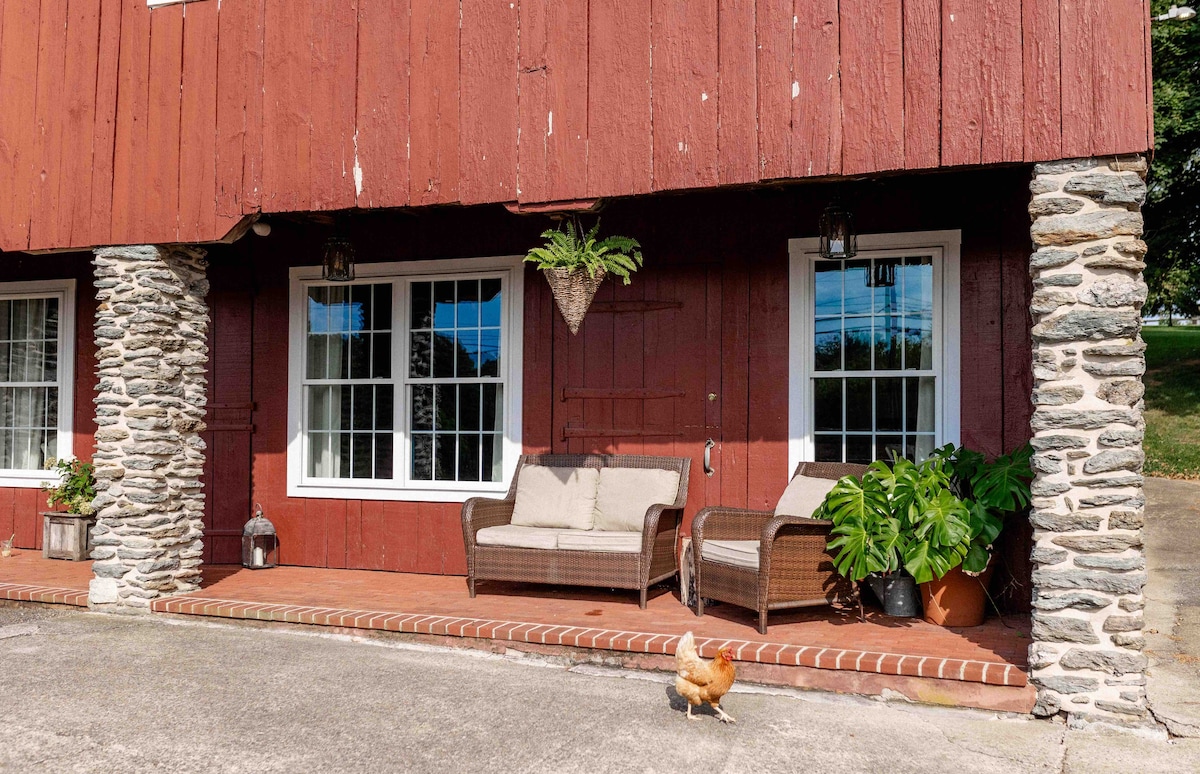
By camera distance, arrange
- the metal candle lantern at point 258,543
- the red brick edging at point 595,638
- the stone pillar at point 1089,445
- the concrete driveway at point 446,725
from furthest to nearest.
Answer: the metal candle lantern at point 258,543, the red brick edging at point 595,638, the stone pillar at point 1089,445, the concrete driveway at point 446,725

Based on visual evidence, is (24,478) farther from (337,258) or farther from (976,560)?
(976,560)

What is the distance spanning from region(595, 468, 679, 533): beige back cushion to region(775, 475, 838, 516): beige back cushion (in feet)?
2.39

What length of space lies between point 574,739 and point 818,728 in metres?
1.01

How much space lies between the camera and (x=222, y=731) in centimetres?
376

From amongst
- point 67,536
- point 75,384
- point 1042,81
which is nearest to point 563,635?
point 1042,81

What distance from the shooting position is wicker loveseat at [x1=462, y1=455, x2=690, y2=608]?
5.51 metres

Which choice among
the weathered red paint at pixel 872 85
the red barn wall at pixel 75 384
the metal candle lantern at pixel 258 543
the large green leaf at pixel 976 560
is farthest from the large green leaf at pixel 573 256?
the red barn wall at pixel 75 384

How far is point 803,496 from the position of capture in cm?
547

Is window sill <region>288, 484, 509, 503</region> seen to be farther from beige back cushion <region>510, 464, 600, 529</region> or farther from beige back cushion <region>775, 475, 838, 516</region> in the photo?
beige back cushion <region>775, 475, 838, 516</region>

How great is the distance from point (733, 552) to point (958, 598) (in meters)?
1.19

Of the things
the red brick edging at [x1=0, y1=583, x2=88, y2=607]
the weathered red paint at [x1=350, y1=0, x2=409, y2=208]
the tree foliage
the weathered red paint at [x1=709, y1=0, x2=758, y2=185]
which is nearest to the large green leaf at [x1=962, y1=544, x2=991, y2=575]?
the weathered red paint at [x1=709, y1=0, x2=758, y2=185]

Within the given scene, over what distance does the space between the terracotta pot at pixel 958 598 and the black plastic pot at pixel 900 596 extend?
19cm

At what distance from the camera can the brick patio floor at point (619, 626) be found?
421 cm

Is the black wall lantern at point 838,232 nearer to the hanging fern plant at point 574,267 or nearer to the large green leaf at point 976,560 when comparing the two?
the hanging fern plant at point 574,267
